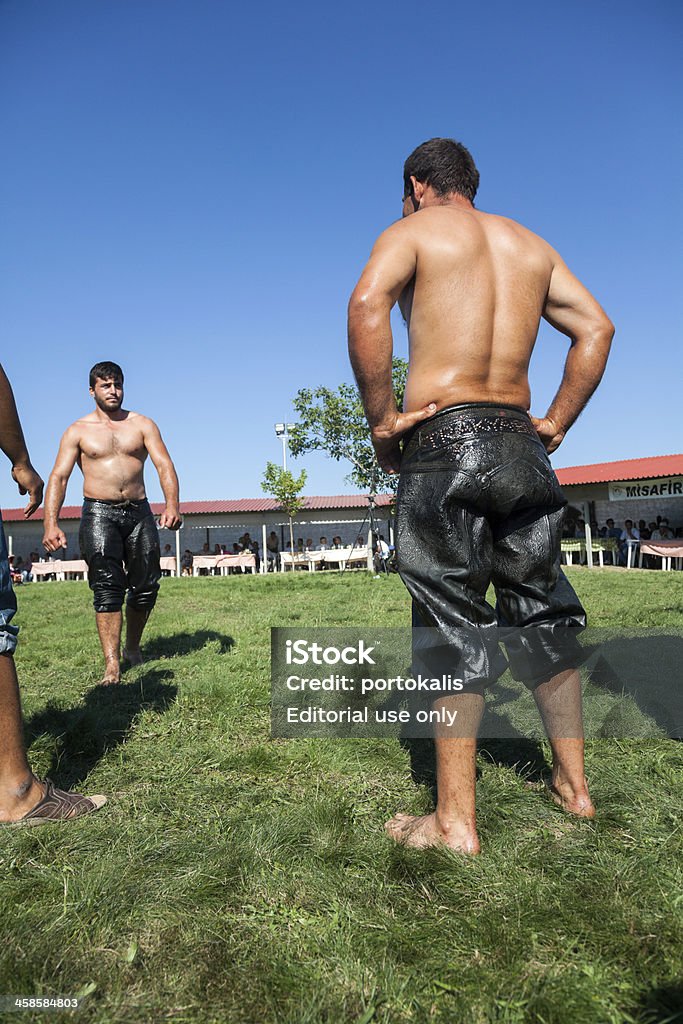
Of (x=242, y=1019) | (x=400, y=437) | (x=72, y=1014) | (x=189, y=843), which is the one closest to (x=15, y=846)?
(x=189, y=843)

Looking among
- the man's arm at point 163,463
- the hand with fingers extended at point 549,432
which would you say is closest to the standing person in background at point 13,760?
the hand with fingers extended at point 549,432

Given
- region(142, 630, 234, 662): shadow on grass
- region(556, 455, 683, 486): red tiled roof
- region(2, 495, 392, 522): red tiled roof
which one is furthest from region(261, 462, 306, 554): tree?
region(142, 630, 234, 662): shadow on grass

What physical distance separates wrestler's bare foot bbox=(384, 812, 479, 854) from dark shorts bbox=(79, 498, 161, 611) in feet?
10.3

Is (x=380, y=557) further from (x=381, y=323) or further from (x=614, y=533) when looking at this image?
(x=381, y=323)

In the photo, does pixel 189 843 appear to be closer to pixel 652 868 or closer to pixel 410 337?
pixel 652 868

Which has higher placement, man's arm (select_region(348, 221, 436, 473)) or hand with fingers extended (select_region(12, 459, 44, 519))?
man's arm (select_region(348, 221, 436, 473))

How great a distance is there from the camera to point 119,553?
469cm

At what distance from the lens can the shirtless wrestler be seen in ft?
6.38

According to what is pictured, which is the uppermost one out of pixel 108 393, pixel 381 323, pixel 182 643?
pixel 108 393

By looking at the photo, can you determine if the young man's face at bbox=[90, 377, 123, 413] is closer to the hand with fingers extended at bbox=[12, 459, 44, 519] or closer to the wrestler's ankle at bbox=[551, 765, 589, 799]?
the hand with fingers extended at bbox=[12, 459, 44, 519]

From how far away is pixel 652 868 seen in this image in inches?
66.0

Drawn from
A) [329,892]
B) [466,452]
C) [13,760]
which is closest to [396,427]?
[466,452]

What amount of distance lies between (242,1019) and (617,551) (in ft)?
77.4

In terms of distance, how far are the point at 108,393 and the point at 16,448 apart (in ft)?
8.08
